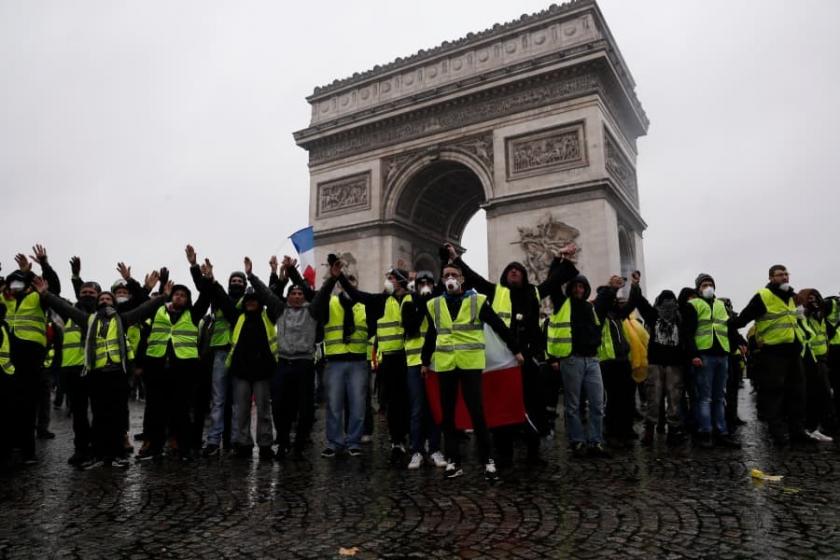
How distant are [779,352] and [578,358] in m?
2.46

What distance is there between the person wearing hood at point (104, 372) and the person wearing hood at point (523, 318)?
356 centimetres

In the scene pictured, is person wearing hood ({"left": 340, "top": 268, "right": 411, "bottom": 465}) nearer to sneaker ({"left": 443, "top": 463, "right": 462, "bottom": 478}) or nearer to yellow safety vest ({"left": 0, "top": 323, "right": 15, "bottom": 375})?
sneaker ({"left": 443, "top": 463, "right": 462, "bottom": 478})

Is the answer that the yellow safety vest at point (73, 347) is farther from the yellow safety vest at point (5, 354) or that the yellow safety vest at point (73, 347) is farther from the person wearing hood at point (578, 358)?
the person wearing hood at point (578, 358)

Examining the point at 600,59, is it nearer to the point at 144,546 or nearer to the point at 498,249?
the point at 498,249

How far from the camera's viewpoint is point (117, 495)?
172 inches

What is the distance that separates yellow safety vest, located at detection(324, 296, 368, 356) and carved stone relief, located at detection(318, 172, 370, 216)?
17.4 metres

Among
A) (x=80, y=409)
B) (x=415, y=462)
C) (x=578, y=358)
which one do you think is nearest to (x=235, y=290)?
(x=80, y=409)

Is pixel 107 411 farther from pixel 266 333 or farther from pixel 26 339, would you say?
pixel 266 333

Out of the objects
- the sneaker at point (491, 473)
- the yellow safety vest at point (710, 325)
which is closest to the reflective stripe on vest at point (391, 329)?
the sneaker at point (491, 473)

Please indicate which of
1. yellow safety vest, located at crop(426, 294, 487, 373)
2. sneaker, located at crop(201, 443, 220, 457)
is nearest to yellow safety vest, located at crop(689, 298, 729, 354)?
yellow safety vest, located at crop(426, 294, 487, 373)

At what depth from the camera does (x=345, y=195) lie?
24188mm

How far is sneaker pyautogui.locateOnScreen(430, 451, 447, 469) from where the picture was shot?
5.40m

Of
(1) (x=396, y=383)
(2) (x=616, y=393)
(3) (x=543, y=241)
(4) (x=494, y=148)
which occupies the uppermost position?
(4) (x=494, y=148)

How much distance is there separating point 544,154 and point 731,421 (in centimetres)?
1343
